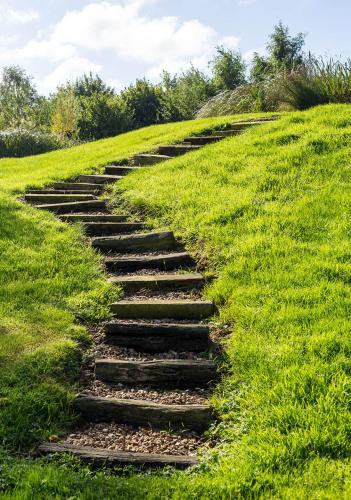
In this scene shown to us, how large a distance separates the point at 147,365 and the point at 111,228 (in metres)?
3.58

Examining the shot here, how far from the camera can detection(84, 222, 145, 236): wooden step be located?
25.8 ft

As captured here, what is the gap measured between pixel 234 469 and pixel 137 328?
6.77 feet

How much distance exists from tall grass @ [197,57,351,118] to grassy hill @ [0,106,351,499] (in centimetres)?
278

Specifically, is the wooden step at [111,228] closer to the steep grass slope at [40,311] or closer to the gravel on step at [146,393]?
the steep grass slope at [40,311]

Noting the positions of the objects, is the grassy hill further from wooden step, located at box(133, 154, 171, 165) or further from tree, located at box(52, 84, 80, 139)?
tree, located at box(52, 84, 80, 139)

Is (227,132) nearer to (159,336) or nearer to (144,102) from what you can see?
(159,336)

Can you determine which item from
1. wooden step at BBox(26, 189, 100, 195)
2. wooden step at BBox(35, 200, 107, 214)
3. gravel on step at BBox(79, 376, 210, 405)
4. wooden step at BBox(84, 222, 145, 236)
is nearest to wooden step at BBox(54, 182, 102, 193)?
wooden step at BBox(26, 189, 100, 195)

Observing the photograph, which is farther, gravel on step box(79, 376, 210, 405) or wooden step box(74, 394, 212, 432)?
gravel on step box(79, 376, 210, 405)

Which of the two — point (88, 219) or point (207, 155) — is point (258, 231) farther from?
point (207, 155)

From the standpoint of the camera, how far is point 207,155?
999 centimetres

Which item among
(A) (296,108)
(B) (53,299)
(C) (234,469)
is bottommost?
(C) (234,469)

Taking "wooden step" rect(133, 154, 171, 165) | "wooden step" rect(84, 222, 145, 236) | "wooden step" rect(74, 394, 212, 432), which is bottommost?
"wooden step" rect(74, 394, 212, 432)

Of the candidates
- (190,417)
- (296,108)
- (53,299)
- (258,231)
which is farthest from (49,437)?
(296,108)

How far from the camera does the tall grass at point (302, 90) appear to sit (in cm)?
1280
